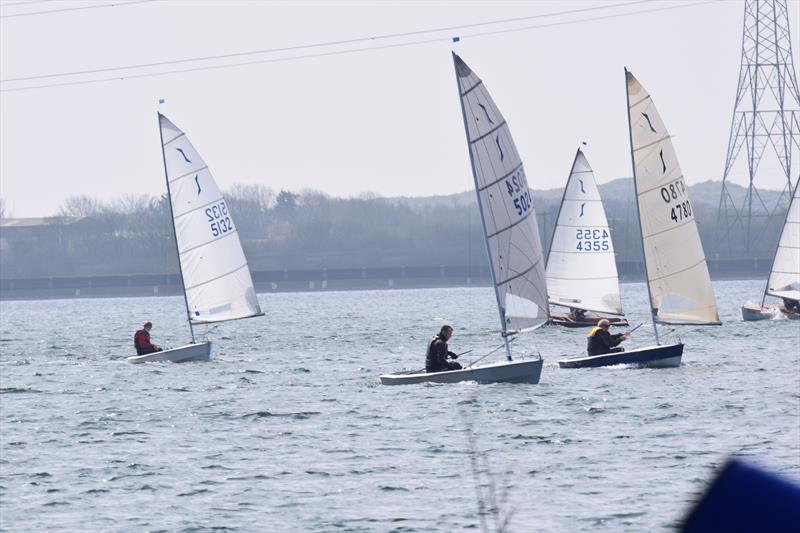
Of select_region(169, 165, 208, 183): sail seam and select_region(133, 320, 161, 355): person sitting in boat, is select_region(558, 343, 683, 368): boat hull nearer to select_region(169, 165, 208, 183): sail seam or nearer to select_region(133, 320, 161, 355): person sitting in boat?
select_region(133, 320, 161, 355): person sitting in boat

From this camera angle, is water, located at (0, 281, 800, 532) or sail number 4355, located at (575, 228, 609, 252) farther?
sail number 4355, located at (575, 228, 609, 252)

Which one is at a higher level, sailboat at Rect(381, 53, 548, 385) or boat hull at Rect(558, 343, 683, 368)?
sailboat at Rect(381, 53, 548, 385)

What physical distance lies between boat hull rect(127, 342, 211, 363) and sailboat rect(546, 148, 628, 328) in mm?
16472

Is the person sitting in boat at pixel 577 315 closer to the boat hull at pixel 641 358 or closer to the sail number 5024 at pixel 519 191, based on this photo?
the boat hull at pixel 641 358

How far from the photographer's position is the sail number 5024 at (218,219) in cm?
4603

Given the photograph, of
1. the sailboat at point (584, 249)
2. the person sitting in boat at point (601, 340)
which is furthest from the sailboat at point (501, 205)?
the sailboat at point (584, 249)

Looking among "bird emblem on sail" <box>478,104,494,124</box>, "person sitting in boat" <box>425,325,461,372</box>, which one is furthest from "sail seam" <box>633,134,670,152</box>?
"person sitting in boat" <box>425,325,461,372</box>

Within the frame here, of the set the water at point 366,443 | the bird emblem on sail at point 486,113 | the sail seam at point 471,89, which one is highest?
the sail seam at point 471,89

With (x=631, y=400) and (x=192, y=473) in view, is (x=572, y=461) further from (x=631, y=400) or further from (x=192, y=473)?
(x=631, y=400)

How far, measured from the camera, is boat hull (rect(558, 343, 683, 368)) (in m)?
34.8

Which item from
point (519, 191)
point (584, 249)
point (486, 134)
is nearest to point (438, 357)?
point (519, 191)

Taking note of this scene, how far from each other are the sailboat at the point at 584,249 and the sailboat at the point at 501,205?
23043 millimetres

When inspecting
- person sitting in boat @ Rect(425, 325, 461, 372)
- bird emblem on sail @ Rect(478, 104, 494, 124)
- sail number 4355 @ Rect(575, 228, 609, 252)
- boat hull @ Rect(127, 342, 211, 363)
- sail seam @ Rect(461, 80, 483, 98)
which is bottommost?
person sitting in boat @ Rect(425, 325, 461, 372)

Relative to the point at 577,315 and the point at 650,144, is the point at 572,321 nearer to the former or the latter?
the point at 577,315
